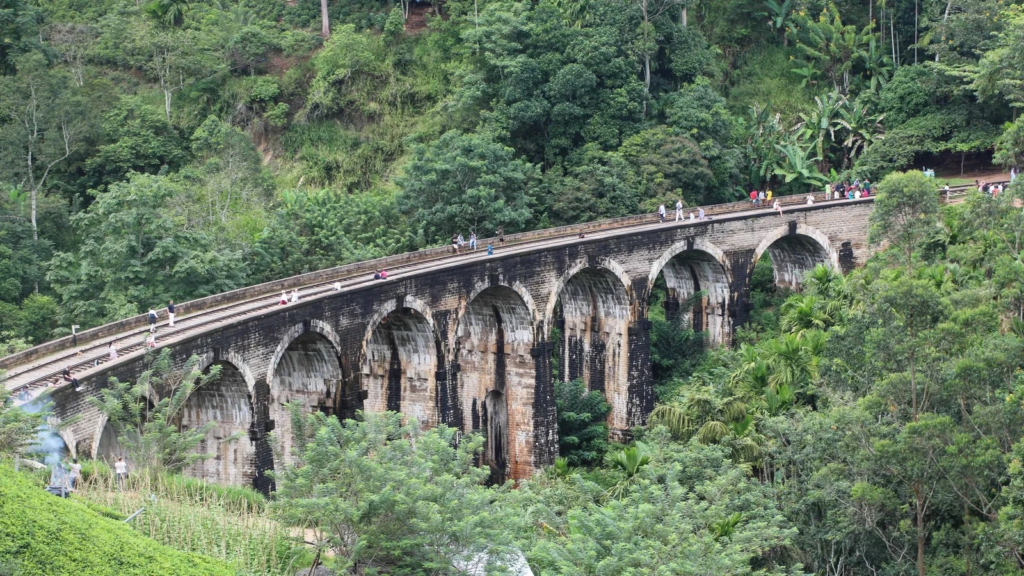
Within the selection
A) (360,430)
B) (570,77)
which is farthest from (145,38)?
(360,430)

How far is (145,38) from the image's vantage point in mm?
66312

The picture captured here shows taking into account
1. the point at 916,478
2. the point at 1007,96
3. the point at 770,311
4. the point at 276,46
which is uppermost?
the point at 276,46

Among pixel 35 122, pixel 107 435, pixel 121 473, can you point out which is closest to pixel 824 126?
pixel 35 122

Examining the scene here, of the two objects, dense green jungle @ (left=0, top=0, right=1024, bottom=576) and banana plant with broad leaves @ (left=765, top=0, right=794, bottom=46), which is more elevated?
banana plant with broad leaves @ (left=765, top=0, right=794, bottom=46)

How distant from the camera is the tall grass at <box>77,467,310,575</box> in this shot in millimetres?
23984

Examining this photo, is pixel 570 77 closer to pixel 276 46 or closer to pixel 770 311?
pixel 770 311

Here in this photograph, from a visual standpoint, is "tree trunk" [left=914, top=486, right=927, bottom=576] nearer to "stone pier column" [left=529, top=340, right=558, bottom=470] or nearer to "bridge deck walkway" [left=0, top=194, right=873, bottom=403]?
"bridge deck walkway" [left=0, top=194, right=873, bottom=403]

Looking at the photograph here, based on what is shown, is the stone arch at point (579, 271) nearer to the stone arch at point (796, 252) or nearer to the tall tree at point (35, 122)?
the stone arch at point (796, 252)

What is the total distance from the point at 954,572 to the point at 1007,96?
28.4 metres

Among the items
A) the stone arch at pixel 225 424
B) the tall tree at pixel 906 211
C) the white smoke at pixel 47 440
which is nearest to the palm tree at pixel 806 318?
the tall tree at pixel 906 211

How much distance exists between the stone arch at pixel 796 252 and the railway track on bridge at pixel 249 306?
4.13 feet

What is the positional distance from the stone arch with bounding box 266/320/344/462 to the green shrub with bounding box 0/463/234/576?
556 inches

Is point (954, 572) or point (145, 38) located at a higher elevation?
point (145, 38)

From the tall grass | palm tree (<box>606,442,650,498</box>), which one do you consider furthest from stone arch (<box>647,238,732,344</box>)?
the tall grass
